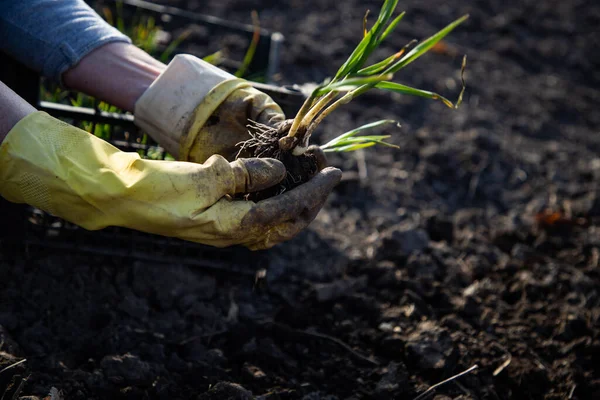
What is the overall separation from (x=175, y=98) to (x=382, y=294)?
839 mm

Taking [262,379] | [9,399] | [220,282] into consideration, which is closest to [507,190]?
[220,282]

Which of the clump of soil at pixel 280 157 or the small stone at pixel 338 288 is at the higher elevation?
the clump of soil at pixel 280 157

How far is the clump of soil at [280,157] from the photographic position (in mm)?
→ 1413

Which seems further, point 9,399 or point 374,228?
point 374,228

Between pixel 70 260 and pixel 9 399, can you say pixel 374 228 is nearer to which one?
pixel 70 260

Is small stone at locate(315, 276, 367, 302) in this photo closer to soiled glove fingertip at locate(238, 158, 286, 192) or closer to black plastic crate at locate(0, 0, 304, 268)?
black plastic crate at locate(0, 0, 304, 268)

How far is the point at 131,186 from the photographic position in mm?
1194

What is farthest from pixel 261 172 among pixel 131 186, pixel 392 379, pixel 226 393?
pixel 392 379

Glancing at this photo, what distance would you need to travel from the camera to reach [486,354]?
161 centimetres

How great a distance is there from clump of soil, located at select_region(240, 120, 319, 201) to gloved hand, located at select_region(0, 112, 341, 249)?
11cm

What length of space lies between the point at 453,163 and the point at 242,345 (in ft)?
4.82

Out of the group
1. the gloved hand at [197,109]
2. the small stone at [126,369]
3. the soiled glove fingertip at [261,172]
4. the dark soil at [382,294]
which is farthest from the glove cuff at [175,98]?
the small stone at [126,369]

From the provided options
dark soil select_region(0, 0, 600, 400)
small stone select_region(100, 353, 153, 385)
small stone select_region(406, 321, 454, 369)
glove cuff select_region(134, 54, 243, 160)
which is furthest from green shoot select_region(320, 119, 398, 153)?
small stone select_region(100, 353, 153, 385)

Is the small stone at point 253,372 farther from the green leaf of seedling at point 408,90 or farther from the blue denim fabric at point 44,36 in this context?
the blue denim fabric at point 44,36
